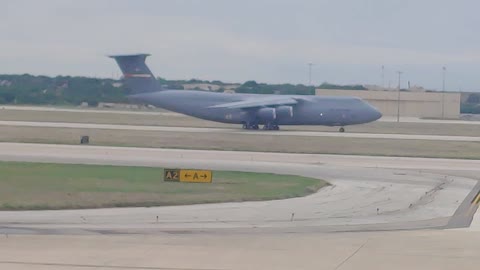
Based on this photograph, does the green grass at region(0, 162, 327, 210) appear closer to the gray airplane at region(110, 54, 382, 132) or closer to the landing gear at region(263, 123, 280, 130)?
the gray airplane at region(110, 54, 382, 132)

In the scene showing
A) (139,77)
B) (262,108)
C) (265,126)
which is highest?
(139,77)

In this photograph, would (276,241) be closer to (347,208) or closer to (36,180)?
(347,208)

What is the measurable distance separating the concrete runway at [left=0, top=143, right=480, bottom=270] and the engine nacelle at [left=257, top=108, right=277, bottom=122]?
34979mm

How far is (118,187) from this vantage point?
1217 inches

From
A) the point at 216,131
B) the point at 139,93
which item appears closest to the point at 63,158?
the point at 216,131

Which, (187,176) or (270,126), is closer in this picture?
(187,176)

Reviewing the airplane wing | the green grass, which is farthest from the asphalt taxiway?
the airplane wing

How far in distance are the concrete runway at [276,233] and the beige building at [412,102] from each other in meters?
96.8

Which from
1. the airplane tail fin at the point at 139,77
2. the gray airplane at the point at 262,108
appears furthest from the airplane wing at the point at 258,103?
the airplane tail fin at the point at 139,77

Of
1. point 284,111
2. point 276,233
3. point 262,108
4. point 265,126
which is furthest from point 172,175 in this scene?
point 265,126

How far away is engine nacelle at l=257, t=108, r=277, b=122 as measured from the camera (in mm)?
72312

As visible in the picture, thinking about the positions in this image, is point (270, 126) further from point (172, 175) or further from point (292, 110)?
point (172, 175)

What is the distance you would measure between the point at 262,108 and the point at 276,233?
51.0 meters

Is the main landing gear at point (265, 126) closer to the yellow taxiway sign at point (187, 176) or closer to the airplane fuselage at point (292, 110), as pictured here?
the airplane fuselage at point (292, 110)
